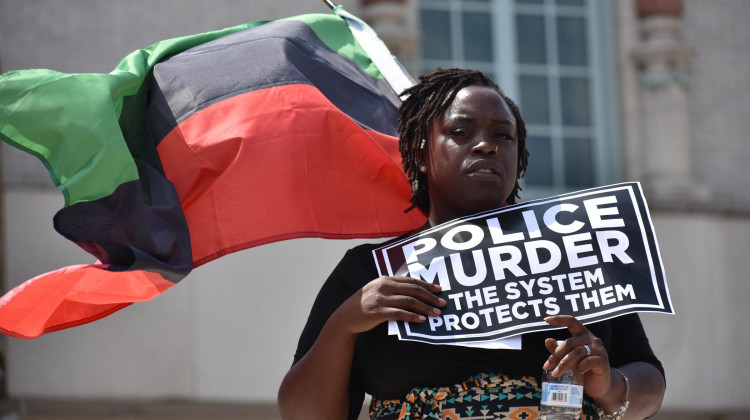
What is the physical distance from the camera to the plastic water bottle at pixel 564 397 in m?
2.31

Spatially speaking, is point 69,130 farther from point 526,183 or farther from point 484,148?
point 526,183

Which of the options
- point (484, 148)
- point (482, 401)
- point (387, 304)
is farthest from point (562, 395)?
point (484, 148)

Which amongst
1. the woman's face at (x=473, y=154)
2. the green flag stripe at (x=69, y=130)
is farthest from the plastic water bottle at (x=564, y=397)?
the green flag stripe at (x=69, y=130)

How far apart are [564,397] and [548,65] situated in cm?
738

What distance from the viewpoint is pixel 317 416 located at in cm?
267

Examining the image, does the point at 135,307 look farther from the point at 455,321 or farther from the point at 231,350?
the point at 455,321

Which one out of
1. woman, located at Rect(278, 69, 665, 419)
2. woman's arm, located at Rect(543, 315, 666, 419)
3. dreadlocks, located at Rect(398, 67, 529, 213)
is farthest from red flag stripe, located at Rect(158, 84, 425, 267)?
woman's arm, located at Rect(543, 315, 666, 419)

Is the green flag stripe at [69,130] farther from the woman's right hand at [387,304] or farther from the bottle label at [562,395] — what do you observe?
the bottle label at [562,395]

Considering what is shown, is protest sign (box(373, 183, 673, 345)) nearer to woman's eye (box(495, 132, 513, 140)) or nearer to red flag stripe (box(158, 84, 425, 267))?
woman's eye (box(495, 132, 513, 140))

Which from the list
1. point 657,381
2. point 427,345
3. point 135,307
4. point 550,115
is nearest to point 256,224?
point 427,345

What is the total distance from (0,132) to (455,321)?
132cm

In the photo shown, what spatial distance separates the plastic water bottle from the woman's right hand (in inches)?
12.4

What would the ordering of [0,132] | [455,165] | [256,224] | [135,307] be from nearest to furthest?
[455,165]
[0,132]
[256,224]
[135,307]

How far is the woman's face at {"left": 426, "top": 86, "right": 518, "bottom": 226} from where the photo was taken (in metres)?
2.70
